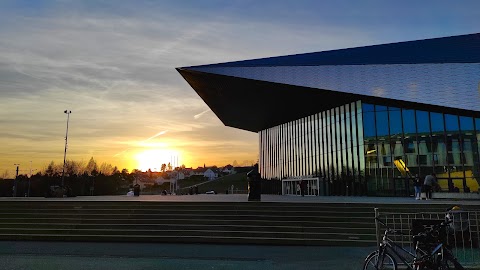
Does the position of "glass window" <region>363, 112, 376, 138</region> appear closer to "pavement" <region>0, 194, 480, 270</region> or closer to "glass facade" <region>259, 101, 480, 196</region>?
"glass facade" <region>259, 101, 480, 196</region>

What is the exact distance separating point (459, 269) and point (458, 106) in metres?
18.7

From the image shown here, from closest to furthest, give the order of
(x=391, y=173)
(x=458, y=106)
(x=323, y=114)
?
(x=458, y=106), (x=391, y=173), (x=323, y=114)

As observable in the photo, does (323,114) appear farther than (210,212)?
Yes

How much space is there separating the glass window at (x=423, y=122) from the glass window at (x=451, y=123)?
1173 millimetres

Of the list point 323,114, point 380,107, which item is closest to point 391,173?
point 380,107

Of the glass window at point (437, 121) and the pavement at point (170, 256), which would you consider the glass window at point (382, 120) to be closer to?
the glass window at point (437, 121)

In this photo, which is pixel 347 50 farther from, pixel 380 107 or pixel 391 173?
pixel 391 173

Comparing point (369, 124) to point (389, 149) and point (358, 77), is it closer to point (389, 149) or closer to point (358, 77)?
point (389, 149)

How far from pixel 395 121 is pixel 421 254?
22.1m

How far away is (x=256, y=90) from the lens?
27969mm

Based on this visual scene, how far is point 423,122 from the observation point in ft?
83.5

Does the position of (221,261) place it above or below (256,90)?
below

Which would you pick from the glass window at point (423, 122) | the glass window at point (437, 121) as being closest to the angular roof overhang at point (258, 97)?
the glass window at point (423, 122)

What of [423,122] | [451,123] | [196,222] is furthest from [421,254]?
[423,122]
